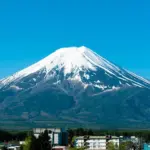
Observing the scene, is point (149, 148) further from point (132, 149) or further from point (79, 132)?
point (79, 132)

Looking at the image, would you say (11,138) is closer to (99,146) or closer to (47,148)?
(99,146)

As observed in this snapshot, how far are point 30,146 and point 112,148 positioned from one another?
38.0 ft

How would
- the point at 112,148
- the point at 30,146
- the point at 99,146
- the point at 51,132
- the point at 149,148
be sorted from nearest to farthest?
the point at 112,148 → the point at 30,146 → the point at 149,148 → the point at 99,146 → the point at 51,132

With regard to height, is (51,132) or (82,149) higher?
(51,132)

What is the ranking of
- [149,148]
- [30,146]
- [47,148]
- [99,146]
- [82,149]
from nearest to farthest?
[82,149] < [30,146] < [47,148] < [149,148] < [99,146]

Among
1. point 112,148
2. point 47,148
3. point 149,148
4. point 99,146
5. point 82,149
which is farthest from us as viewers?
point 99,146

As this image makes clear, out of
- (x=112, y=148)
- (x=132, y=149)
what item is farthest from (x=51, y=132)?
(x=112, y=148)

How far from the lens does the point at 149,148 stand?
273ft

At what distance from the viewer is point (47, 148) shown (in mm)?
50938

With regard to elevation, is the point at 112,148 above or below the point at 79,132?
below

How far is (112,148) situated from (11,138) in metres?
82.5

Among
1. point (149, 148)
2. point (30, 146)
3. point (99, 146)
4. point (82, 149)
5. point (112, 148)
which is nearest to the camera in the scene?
point (82, 149)

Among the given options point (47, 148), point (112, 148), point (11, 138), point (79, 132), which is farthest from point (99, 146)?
point (112, 148)

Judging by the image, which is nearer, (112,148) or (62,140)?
(112,148)
